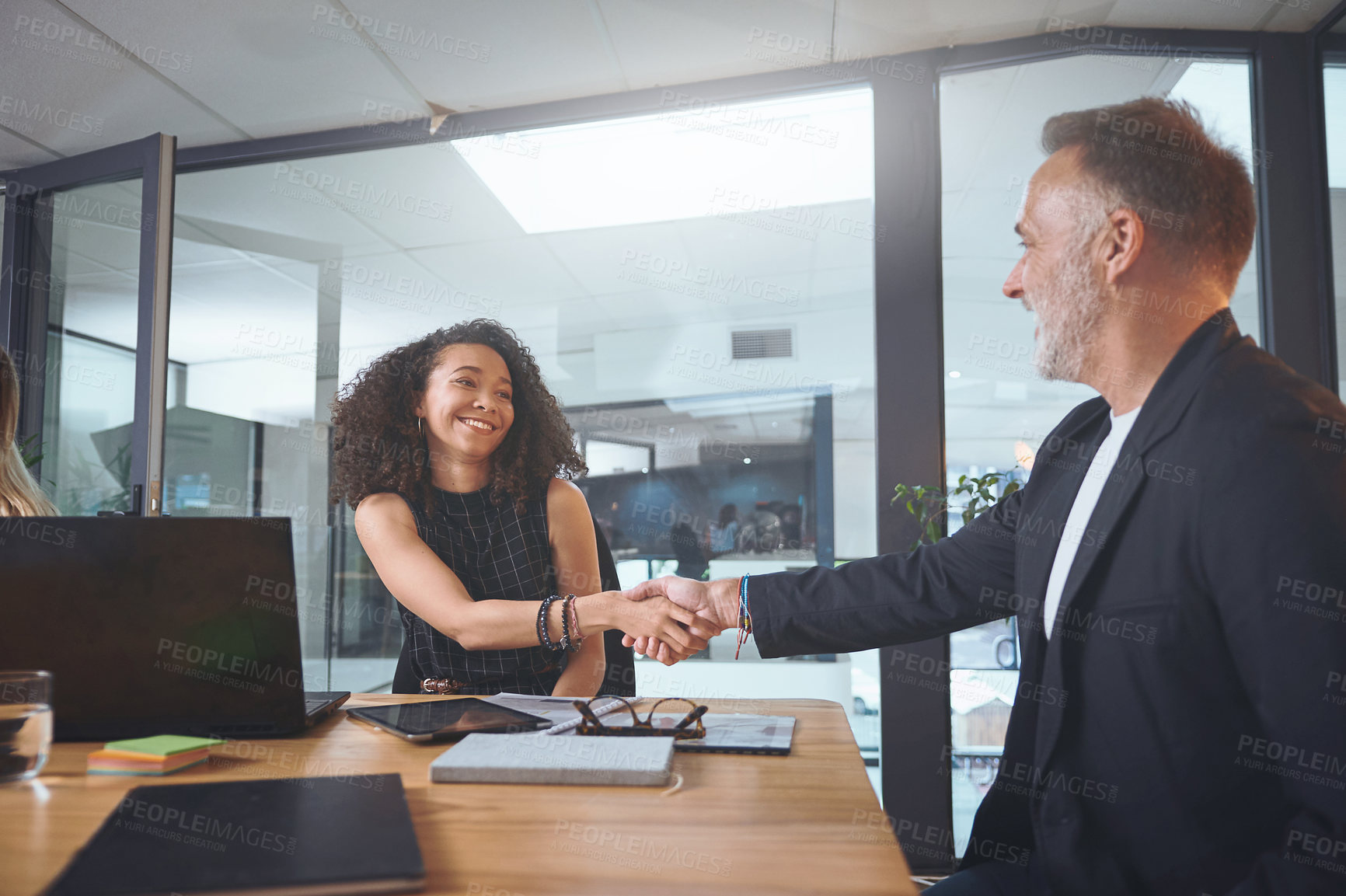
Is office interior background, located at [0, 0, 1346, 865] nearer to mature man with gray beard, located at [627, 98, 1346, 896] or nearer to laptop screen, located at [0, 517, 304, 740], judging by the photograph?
mature man with gray beard, located at [627, 98, 1346, 896]

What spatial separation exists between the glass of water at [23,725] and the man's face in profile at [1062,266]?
1.47 metres

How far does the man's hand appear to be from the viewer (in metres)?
1.69

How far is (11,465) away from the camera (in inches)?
75.0

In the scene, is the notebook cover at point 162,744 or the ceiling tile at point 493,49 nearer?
the notebook cover at point 162,744

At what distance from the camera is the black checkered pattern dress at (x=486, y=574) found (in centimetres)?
183

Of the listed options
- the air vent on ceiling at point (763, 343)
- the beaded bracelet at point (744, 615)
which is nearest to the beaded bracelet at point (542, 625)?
the beaded bracelet at point (744, 615)

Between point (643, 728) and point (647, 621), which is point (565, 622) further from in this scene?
point (643, 728)

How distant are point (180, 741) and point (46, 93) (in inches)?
124

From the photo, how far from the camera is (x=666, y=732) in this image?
1.06m

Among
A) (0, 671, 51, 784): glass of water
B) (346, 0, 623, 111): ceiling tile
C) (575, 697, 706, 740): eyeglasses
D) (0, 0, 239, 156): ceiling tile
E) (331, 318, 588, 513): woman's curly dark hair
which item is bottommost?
(575, 697, 706, 740): eyeglasses

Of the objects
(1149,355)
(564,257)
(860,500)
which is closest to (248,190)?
(564,257)

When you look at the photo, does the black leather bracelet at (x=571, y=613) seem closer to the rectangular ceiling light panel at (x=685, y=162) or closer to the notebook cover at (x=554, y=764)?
the notebook cover at (x=554, y=764)

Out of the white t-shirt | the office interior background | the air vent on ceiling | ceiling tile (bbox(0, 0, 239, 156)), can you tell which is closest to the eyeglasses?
the white t-shirt

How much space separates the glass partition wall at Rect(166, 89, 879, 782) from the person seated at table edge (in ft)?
5.20
